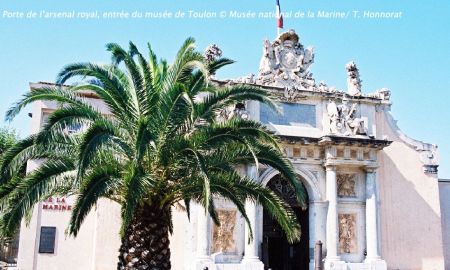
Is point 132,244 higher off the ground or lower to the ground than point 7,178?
lower

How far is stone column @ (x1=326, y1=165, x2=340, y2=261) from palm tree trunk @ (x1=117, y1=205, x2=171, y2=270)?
34.6ft

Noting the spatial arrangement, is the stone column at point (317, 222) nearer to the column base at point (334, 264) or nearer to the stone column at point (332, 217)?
the stone column at point (332, 217)

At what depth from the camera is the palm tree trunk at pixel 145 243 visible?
39.2 feet

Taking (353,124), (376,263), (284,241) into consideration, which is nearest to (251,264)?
(284,241)

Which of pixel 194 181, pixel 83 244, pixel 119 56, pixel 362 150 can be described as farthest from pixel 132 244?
pixel 362 150

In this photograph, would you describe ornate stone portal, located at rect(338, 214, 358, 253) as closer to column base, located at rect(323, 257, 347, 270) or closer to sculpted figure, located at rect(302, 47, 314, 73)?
column base, located at rect(323, 257, 347, 270)

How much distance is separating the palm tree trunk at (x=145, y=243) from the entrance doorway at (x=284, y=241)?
925cm

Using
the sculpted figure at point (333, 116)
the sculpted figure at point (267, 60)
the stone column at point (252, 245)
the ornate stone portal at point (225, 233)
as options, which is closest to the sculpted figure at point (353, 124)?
the sculpted figure at point (333, 116)

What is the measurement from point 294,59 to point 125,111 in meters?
12.0

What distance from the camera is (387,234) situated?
74.1ft

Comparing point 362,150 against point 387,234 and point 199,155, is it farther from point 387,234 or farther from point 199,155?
point 199,155

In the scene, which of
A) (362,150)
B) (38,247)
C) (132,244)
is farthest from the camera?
(362,150)

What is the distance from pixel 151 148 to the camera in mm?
12086

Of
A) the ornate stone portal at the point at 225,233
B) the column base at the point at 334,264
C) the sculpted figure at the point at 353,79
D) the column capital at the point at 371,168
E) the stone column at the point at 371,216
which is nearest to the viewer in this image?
the ornate stone portal at the point at 225,233
